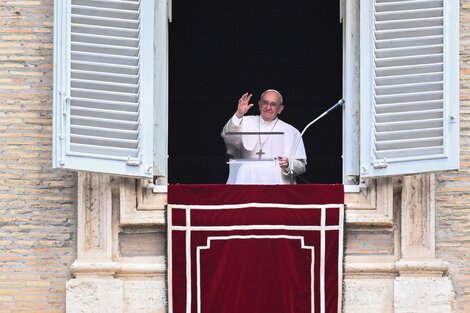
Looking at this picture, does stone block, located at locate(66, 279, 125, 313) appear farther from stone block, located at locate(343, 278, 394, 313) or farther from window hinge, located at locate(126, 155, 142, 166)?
stone block, located at locate(343, 278, 394, 313)

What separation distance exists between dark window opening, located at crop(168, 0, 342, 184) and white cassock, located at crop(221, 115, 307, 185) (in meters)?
2.59

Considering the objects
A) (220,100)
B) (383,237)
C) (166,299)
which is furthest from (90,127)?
(220,100)

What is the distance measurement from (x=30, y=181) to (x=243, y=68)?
426 cm

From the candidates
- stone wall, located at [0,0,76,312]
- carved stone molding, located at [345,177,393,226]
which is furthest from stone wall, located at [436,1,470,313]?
stone wall, located at [0,0,76,312]

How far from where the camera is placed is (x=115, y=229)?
45.1ft

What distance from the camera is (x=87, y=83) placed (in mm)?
13648

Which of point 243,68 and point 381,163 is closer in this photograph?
point 381,163

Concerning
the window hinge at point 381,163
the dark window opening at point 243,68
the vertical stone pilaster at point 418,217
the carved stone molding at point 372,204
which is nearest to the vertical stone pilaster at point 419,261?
the vertical stone pilaster at point 418,217

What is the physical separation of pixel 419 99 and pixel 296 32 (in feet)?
13.7

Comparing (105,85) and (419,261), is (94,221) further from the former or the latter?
(419,261)

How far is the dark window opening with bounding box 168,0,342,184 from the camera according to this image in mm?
17656

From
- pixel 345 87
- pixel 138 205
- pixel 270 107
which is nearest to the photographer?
pixel 138 205

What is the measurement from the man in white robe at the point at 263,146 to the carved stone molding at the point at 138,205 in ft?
3.03

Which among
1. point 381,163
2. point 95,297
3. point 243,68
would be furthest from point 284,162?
point 243,68
